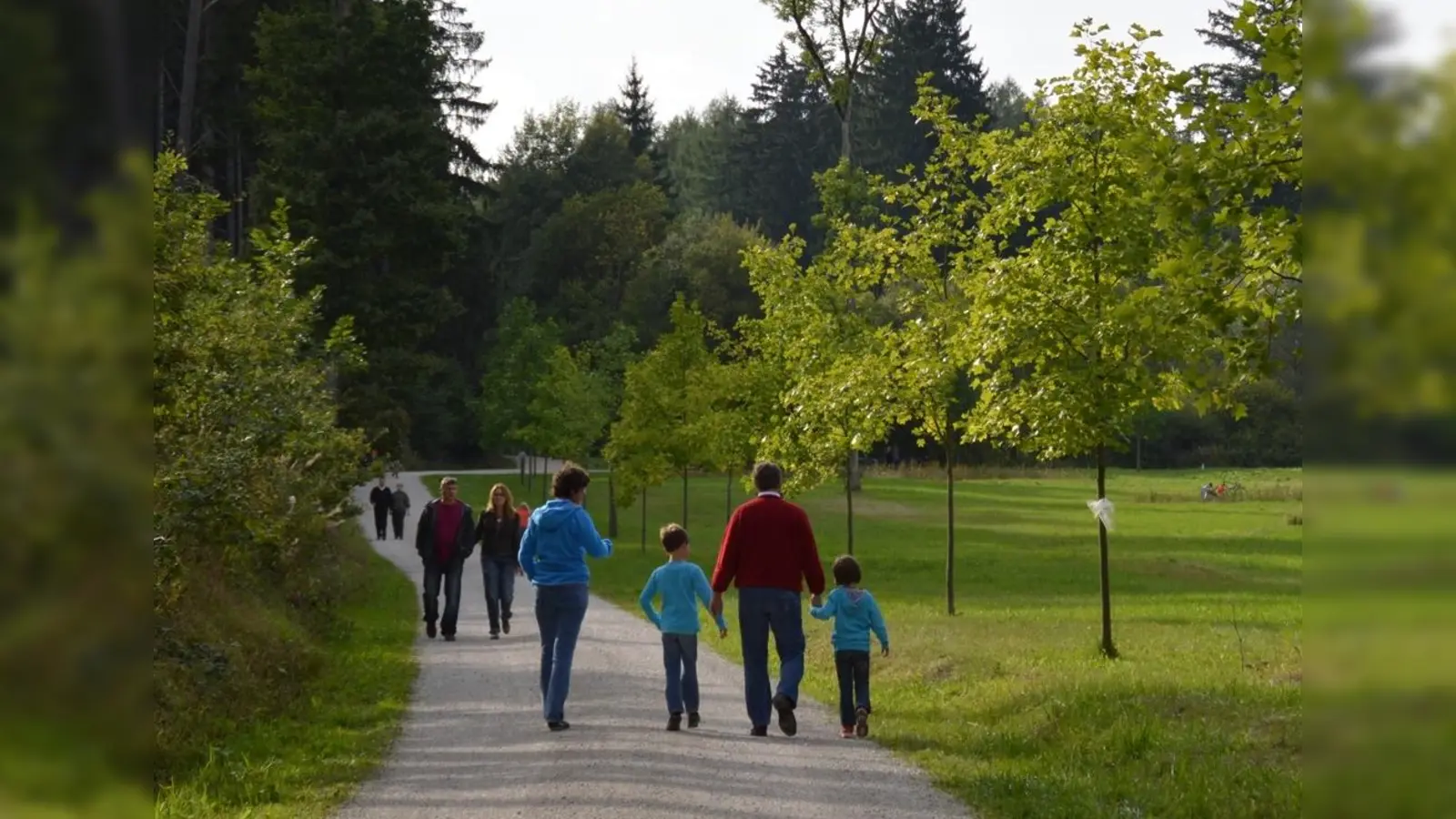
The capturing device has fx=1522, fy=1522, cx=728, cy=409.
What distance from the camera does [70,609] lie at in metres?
1.33

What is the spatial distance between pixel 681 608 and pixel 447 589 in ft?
27.0

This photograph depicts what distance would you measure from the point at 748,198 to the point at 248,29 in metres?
87.4

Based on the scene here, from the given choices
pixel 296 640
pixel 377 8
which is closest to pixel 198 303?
pixel 296 640

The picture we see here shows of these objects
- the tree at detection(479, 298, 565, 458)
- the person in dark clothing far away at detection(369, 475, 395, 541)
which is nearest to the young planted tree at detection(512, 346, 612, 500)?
the tree at detection(479, 298, 565, 458)

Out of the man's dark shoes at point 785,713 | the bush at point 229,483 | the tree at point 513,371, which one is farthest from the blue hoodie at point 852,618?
the tree at point 513,371

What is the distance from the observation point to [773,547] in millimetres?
11430

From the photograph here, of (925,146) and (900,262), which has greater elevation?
(925,146)

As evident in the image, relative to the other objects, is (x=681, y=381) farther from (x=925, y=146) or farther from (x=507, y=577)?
(x=925, y=146)

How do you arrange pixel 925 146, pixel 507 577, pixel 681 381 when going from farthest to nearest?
pixel 925 146 → pixel 681 381 → pixel 507 577

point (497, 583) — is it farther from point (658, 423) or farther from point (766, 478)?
point (658, 423)

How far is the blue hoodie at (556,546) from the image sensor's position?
11.8m

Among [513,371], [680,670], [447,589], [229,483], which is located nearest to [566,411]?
[513,371]

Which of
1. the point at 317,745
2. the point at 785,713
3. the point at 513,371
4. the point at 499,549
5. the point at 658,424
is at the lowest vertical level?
the point at 317,745

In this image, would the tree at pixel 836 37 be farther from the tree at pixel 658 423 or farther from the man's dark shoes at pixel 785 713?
the man's dark shoes at pixel 785 713
